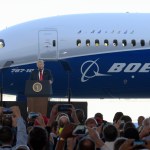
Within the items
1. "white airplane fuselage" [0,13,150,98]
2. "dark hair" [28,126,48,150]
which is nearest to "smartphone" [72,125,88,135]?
"dark hair" [28,126,48,150]

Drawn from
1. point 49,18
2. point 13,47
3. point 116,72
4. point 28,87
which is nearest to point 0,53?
point 13,47

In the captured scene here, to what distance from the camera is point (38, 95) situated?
18.2 m

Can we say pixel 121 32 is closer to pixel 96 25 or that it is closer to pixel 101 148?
pixel 96 25

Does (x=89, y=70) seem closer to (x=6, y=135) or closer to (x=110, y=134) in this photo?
(x=110, y=134)

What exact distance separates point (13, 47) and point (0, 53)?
1.89ft

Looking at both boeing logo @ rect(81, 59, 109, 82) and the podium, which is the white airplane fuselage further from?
the podium

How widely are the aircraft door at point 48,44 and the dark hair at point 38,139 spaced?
1796 centimetres

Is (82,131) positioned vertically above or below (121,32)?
below

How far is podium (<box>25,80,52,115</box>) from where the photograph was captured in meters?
18.0

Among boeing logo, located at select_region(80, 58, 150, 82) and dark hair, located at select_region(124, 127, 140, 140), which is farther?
boeing logo, located at select_region(80, 58, 150, 82)

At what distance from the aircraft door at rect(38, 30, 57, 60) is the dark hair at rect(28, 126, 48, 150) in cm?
1796

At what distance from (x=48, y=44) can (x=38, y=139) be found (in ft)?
60.8

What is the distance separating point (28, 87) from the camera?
1823 cm

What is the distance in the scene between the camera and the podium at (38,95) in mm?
18000
